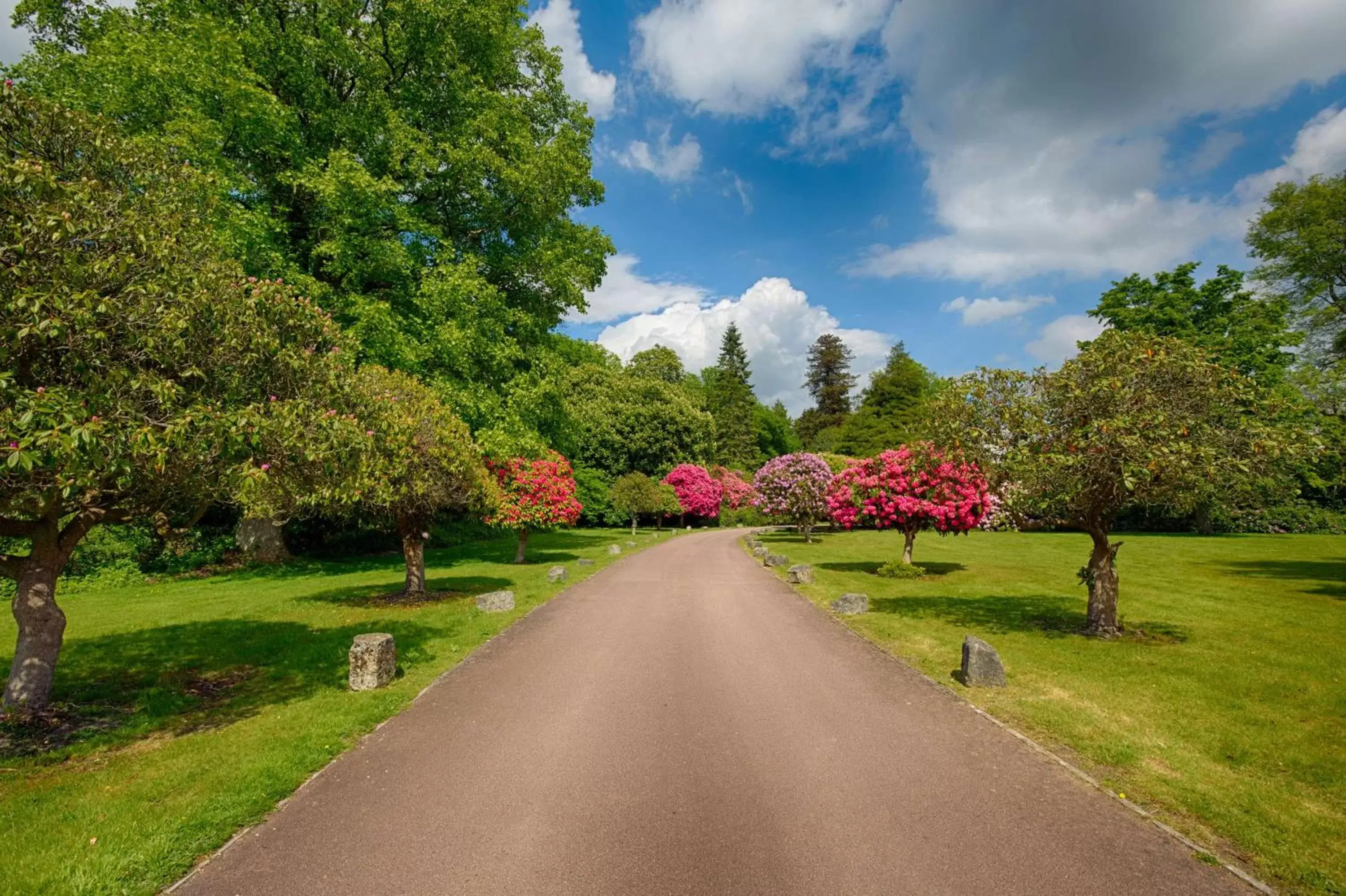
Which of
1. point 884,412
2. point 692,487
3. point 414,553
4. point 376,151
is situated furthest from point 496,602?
point 884,412

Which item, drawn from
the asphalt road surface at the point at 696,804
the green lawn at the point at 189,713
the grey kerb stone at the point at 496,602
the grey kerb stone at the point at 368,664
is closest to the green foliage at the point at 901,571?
the green lawn at the point at 189,713

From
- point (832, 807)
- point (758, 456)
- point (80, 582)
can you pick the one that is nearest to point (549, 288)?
point (80, 582)

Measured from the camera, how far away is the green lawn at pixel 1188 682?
477 cm

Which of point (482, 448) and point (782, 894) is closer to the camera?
point (782, 894)

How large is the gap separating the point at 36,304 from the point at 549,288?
20017mm

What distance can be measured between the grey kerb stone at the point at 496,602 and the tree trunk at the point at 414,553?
260 centimetres

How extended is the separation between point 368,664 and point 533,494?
12541 mm

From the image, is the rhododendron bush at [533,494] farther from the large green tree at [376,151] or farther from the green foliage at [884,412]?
the green foliage at [884,412]

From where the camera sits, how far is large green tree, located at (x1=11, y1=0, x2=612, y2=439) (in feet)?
54.7

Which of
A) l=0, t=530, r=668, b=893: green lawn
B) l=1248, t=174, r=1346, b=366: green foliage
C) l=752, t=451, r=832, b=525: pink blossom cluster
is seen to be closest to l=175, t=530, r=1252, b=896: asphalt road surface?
l=0, t=530, r=668, b=893: green lawn

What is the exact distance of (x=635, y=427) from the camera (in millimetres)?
50594

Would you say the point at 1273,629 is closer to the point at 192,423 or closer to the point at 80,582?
the point at 192,423

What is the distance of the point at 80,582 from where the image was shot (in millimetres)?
17172

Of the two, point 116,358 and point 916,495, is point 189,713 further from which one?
point 916,495
